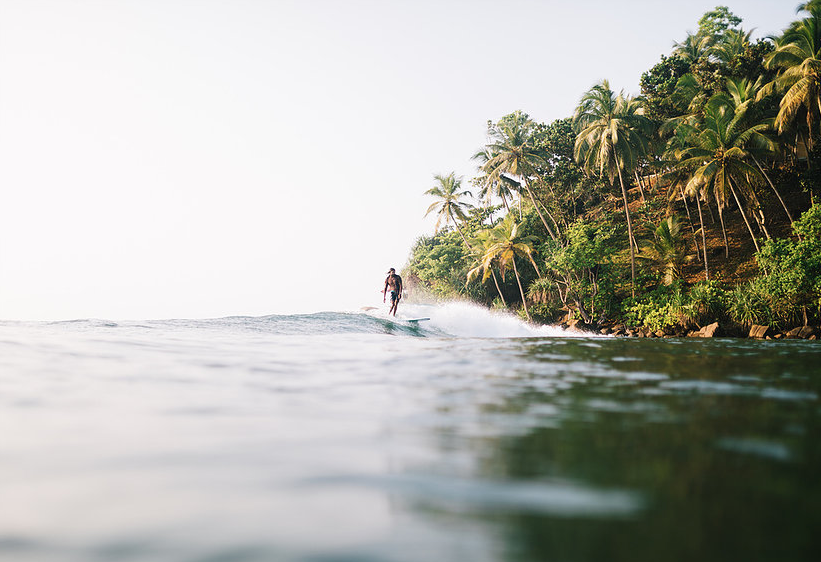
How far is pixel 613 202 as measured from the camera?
38.8 m

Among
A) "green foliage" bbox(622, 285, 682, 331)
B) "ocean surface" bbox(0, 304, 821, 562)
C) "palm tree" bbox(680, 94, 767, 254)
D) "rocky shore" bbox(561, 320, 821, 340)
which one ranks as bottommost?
"ocean surface" bbox(0, 304, 821, 562)

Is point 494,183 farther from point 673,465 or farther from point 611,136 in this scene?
point 673,465

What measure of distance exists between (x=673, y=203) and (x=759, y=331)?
1899 cm

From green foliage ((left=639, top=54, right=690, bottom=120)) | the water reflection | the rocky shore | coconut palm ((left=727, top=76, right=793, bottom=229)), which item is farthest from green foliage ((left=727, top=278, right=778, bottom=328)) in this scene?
the water reflection

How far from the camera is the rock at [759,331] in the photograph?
20.1m

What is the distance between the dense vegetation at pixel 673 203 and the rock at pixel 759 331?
25.5 inches

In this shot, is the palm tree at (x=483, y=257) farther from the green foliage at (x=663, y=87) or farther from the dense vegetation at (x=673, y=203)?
the green foliage at (x=663, y=87)

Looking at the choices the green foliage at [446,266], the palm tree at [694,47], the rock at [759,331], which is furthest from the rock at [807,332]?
the palm tree at [694,47]

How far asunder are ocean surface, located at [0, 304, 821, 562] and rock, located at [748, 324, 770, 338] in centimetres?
1936

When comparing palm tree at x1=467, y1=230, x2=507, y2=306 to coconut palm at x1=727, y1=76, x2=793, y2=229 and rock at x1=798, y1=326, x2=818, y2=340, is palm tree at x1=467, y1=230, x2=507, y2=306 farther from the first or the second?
rock at x1=798, y1=326, x2=818, y2=340

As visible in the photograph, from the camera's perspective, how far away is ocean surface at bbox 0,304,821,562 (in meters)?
1.23

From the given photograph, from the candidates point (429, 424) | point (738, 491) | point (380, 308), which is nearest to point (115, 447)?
point (429, 424)

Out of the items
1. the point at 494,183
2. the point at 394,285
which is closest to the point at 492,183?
the point at 494,183

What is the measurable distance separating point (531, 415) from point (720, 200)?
2845 centimetres
